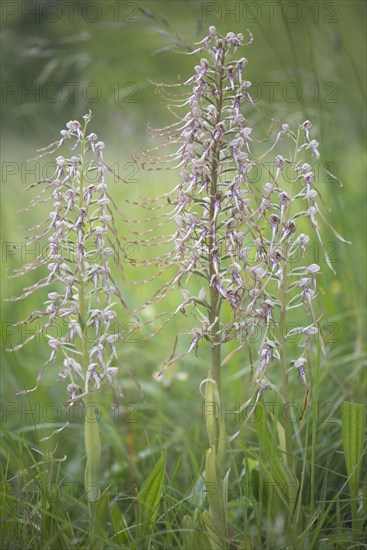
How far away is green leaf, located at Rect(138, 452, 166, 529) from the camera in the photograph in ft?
6.21

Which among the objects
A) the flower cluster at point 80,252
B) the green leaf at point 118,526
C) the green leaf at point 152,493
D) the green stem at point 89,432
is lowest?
the green leaf at point 118,526

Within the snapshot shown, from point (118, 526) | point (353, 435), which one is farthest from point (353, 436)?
point (118, 526)

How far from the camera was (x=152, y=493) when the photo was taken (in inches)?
75.3

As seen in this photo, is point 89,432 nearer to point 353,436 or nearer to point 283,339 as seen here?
point 283,339

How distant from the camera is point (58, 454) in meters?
2.79

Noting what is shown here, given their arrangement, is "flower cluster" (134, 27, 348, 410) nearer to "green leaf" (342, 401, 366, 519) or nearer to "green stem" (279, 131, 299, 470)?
"green stem" (279, 131, 299, 470)

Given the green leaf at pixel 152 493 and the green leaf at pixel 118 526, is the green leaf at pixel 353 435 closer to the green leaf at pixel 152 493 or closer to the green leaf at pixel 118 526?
the green leaf at pixel 152 493

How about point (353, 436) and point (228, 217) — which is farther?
point (353, 436)

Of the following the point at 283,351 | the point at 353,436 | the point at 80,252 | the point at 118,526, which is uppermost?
the point at 80,252

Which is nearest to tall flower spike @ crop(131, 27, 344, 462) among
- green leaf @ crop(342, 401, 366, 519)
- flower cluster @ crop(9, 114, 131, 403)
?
flower cluster @ crop(9, 114, 131, 403)

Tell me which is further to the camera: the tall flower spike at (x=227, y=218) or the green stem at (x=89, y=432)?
the green stem at (x=89, y=432)

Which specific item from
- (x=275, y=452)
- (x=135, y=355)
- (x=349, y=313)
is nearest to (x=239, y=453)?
(x=275, y=452)

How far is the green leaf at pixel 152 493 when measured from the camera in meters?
1.89

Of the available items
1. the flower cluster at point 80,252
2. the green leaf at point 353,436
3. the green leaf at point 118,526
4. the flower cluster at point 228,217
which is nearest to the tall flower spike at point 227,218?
the flower cluster at point 228,217
